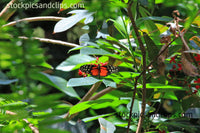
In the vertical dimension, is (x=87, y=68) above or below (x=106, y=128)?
above

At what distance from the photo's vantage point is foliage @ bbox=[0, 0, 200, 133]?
164mm

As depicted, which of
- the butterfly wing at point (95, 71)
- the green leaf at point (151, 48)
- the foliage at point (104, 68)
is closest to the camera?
the foliage at point (104, 68)

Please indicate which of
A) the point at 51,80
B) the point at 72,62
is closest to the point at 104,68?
the point at 72,62

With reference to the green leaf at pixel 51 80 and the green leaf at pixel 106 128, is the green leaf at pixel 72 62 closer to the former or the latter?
the green leaf at pixel 106 128

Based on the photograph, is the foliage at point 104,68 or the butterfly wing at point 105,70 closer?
the foliage at point 104,68

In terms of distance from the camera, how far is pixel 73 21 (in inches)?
25.0

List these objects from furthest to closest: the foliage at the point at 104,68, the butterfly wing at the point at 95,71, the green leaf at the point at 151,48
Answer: the butterfly wing at the point at 95,71, the green leaf at the point at 151,48, the foliage at the point at 104,68

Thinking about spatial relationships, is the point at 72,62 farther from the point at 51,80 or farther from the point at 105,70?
the point at 51,80

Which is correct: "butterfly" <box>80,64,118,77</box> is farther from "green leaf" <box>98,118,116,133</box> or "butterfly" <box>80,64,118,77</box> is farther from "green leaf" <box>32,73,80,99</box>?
"green leaf" <box>32,73,80,99</box>

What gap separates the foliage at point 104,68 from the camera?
16 centimetres

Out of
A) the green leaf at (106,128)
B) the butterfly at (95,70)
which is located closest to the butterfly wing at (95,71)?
the butterfly at (95,70)

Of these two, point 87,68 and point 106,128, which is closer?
point 106,128

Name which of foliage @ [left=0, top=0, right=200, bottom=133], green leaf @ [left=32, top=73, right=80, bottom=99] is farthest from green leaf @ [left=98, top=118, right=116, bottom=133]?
green leaf @ [left=32, top=73, right=80, bottom=99]

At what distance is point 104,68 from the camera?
81 centimetres
